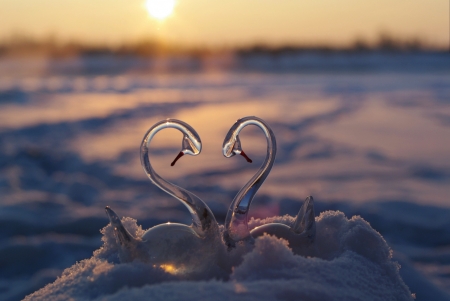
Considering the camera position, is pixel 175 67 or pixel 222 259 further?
pixel 175 67

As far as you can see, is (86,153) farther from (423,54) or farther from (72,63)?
(423,54)

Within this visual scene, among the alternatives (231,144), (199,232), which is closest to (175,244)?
(199,232)

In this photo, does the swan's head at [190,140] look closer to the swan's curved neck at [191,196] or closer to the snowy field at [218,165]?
the swan's curved neck at [191,196]

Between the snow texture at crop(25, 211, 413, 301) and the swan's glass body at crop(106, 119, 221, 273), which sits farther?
the swan's glass body at crop(106, 119, 221, 273)

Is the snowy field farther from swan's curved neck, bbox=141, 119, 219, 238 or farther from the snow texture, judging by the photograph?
swan's curved neck, bbox=141, 119, 219, 238


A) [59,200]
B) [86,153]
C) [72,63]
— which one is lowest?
[59,200]

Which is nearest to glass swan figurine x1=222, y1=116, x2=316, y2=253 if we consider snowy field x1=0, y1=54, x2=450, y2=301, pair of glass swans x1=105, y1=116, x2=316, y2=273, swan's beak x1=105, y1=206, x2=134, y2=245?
pair of glass swans x1=105, y1=116, x2=316, y2=273

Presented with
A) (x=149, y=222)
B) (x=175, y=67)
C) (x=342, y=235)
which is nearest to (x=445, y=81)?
(x=175, y=67)
